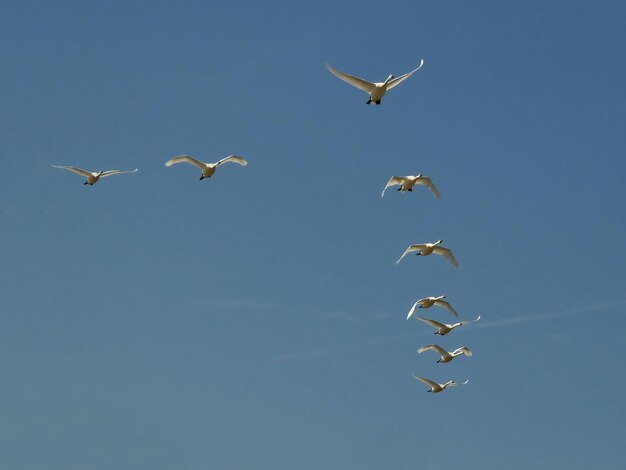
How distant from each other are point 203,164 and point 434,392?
33.8 m

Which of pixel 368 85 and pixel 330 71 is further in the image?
pixel 368 85

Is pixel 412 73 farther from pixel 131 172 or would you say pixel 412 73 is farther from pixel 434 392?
pixel 434 392

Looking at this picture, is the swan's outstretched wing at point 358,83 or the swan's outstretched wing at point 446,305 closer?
the swan's outstretched wing at point 358,83

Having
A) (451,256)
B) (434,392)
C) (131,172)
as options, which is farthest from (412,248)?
(131,172)

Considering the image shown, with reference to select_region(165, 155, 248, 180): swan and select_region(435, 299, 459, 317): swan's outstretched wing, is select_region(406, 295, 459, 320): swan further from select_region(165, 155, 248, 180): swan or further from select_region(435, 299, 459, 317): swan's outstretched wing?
select_region(165, 155, 248, 180): swan

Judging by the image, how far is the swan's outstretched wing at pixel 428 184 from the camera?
132125 mm

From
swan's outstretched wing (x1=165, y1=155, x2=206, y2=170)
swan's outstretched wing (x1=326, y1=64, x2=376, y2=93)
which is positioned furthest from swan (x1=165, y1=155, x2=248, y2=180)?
swan's outstretched wing (x1=326, y1=64, x2=376, y2=93)

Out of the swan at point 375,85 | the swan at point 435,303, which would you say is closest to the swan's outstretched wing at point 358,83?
the swan at point 375,85

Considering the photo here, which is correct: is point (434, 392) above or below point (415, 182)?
below

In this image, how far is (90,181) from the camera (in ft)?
468

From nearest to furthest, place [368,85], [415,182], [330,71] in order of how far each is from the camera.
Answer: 1. [330,71]
2. [368,85]
3. [415,182]

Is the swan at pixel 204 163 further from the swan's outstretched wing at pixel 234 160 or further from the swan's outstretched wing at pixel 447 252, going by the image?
the swan's outstretched wing at pixel 447 252

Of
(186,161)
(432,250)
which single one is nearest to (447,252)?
(432,250)

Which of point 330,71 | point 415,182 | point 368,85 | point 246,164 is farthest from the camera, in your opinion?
point 246,164
